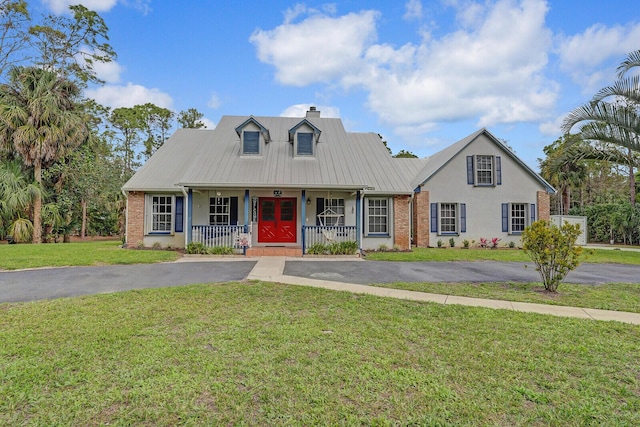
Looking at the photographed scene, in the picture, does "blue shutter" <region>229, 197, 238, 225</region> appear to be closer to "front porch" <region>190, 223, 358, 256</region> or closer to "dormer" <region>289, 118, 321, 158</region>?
"front porch" <region>190, 223, 358, 256</region>

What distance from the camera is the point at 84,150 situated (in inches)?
870

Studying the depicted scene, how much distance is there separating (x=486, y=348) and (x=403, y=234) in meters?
11.8

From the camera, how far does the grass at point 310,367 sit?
2.66 metres

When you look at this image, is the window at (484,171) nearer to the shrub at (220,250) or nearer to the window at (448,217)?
the window at (448,217)

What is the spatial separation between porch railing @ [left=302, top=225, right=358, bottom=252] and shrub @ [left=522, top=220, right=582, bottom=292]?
7418 millimetres

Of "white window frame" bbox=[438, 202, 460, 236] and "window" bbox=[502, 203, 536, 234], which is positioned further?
"window" bbox=[502, 203, 536, 234]

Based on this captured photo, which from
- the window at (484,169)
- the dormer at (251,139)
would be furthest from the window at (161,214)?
the window at (484,169)

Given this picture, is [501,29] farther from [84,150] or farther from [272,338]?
→ [84,150]

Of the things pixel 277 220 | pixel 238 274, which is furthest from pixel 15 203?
pixel 238 274

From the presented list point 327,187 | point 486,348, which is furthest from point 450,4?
point 486,348

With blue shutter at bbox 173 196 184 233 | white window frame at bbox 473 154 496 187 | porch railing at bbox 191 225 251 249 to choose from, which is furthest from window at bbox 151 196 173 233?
white window frame at bbox 473 154 496 187

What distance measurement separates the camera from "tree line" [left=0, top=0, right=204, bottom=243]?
18391mm

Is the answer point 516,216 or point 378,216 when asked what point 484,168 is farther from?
point 378,216

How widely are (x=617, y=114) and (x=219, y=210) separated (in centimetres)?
1683
